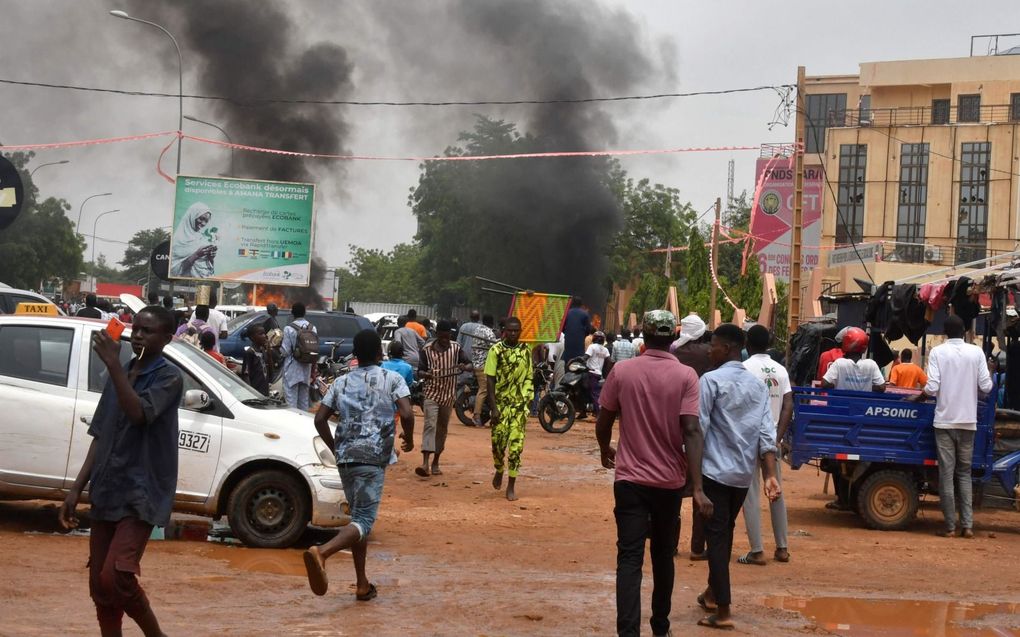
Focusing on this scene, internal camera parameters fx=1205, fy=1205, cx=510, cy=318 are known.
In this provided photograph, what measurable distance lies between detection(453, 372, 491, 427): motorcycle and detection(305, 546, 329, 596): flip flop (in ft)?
43.6

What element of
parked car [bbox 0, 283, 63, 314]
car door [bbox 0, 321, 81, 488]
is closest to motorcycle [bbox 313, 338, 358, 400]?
parked car [bbox 0, 283, 63, 314]

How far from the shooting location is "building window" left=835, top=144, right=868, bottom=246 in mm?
52969

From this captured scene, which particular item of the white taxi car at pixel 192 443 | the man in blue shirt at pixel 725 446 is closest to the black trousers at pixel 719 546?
the man in blue shirt at pixel 725 446

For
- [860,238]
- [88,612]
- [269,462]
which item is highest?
[860,238]

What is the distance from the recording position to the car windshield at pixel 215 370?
29.0ft

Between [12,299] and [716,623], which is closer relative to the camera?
[716,623]

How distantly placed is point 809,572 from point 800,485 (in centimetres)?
579

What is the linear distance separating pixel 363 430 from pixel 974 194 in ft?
163

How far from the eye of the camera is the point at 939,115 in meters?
53.9

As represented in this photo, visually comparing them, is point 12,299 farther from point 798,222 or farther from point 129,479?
point 129,479

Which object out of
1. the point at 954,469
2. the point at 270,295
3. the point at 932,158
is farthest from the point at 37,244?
the point at 954,469

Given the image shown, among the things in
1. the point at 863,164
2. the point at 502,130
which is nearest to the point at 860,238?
the point at 863,164

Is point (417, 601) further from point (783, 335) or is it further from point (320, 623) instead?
Answer: point (783, 335)

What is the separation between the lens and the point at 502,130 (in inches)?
1582
